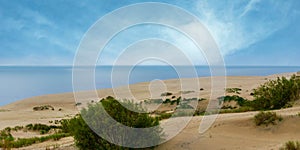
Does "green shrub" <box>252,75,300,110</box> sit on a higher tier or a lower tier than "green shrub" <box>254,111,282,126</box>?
higher

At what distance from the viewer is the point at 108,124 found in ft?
25.6

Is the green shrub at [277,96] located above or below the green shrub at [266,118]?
above

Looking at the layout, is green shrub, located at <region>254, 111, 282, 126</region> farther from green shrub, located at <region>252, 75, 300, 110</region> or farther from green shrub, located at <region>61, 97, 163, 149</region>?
green shrub, located at <region>252, 75, 300, 110</region>

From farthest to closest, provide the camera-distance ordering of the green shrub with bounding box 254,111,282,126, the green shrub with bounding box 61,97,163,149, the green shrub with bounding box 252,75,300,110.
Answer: the green shrub with bounding box 252,75,300,110, the green shrub with bounding box 254,111,282,126, the green shrub with bounding box 61,97,163,149

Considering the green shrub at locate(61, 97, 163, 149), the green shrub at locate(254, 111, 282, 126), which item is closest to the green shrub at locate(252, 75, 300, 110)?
the green shrub at locate(254, 111, 282, 126)

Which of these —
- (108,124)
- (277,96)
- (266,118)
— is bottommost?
(266,118)

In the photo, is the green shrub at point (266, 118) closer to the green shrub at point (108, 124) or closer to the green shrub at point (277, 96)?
the green shrub at point (108, 124)

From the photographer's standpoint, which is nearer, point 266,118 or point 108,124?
point 108,124

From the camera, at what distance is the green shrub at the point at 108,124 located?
25.7 feet

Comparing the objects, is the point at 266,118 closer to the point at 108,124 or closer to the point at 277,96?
the point at 277,96

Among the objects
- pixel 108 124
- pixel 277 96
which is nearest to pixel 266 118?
pixel 277 96

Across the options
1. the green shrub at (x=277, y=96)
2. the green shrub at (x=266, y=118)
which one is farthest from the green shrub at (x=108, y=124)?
the green shrub at (x=277, y=96)

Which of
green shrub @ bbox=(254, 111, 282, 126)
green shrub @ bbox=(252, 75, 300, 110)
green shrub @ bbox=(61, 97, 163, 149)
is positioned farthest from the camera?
green shrub @ bbox=(252, 75, 300, 110)

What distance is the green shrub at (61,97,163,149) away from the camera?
7844 millimetres
